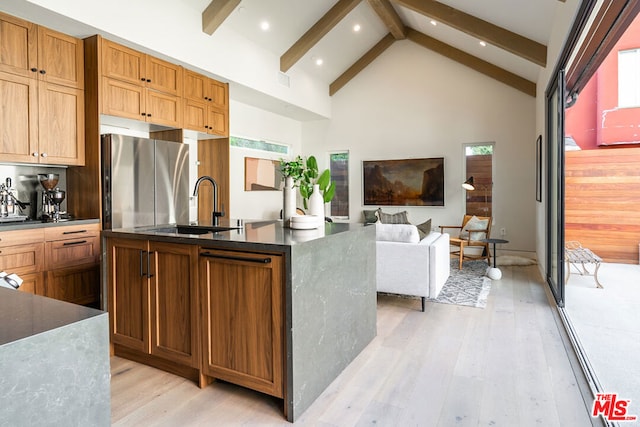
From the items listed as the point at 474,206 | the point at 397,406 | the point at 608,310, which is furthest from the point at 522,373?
the point at 474,206

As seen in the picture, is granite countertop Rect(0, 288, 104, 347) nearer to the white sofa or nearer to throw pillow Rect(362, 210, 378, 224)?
the white sofa

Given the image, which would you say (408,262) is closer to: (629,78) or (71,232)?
(71,232)

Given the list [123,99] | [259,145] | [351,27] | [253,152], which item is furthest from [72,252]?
[351,27]

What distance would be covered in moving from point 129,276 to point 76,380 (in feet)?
6.56

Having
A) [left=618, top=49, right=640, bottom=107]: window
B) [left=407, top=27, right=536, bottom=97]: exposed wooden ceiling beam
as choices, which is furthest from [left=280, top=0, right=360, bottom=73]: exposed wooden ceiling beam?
[left=618, top=49, right=640, bottom=107]: window

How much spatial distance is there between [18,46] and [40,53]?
0.17 meters

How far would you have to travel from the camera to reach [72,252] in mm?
3586

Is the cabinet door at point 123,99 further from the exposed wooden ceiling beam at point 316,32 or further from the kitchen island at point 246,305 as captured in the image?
the exposed wooden ceiling beam at point 316,32

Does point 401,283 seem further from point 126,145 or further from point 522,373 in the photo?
point 126,145

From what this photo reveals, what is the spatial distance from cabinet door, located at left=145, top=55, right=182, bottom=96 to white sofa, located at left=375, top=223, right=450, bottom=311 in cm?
295

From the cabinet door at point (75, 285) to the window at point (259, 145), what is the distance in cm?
315

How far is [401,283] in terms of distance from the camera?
381 cm

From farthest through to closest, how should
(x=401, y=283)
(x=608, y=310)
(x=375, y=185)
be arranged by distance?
(x=375, y=185) < (x=401, y=283) < (x=608, y=310)

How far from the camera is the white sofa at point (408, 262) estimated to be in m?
3.69
